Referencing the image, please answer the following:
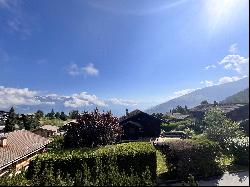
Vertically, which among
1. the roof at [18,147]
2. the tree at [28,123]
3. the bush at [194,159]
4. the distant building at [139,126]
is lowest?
the bush at [194,159]

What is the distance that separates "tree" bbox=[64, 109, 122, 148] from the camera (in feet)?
79.6

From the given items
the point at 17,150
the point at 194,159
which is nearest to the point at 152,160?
the point at 194,159

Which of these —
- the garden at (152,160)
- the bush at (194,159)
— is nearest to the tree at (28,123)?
the garden at (152,160)

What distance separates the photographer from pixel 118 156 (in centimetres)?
1905

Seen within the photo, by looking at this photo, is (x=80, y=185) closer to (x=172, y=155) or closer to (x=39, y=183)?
(x=39, y=183)

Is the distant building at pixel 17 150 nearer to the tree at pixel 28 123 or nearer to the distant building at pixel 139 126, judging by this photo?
the distant building at pixel 139 126

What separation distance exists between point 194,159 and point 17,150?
55.2 ft

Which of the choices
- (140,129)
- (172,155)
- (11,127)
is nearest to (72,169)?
(172,155)

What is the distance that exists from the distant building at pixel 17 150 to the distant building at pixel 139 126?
20385mm

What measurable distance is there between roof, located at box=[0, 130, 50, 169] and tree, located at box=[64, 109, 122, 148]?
15.0 feet

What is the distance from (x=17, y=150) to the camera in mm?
28578

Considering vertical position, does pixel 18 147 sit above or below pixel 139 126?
below

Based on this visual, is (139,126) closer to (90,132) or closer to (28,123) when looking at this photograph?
(90,132)

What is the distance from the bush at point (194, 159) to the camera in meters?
18.1
